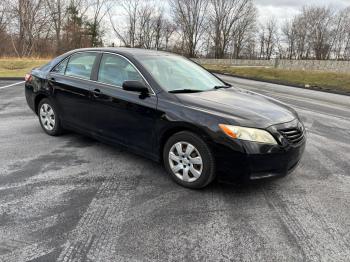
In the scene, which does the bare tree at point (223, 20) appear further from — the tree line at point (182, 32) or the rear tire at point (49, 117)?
the rear tire at point (49, 117)

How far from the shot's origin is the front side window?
4.03 meters

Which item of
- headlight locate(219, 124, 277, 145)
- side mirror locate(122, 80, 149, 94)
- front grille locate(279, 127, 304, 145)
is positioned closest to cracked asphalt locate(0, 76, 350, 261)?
headlight locate(219, 124, 277, 145)

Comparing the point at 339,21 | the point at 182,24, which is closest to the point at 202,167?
the point at 182,24

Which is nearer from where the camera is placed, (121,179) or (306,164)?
(121,179)

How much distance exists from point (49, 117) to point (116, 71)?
1.88 m

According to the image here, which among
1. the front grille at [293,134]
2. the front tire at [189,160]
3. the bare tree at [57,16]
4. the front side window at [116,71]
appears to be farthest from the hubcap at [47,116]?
the bare tree at [57,16]

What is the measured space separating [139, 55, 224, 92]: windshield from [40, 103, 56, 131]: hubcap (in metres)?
2.15

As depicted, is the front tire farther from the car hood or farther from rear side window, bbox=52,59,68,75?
rear side window, bbox=52,59,68,75

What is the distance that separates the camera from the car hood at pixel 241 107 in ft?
10.6

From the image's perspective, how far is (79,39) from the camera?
128 feet

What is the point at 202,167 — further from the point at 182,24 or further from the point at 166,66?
the point at 182,24

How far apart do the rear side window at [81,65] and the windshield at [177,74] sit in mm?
934

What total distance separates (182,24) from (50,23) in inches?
993

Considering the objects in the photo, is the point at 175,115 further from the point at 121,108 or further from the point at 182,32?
the point at 182,32
